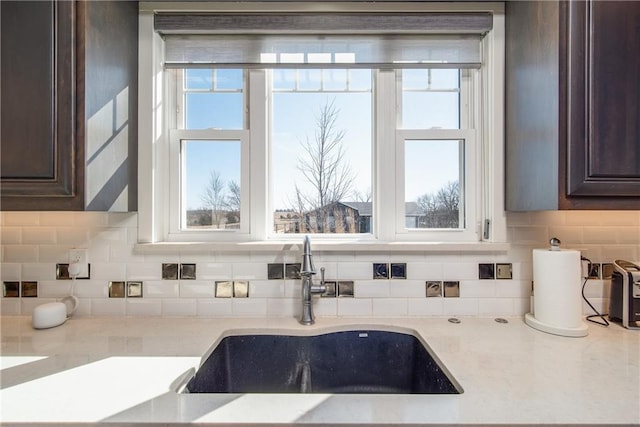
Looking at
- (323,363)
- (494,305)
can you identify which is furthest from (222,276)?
(494,305)

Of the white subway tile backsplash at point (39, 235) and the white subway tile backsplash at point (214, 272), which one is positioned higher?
the white subway tile backsplash at point (39, 235)

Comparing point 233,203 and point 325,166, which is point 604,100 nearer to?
point 325,166

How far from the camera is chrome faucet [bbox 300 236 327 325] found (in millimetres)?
1147

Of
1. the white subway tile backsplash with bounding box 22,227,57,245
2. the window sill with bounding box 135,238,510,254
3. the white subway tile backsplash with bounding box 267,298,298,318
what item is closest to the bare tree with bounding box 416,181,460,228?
the window sill with bounding box 135,238,510,254

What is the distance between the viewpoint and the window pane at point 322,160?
138 cm

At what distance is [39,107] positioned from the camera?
0.97 metres

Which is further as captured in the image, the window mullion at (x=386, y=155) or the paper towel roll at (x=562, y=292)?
the window mullion at (x=386, y=155)

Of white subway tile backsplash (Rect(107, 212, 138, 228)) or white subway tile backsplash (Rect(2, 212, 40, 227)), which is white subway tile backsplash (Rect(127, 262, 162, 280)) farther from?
white subway tile backsplash (Rect(2, 212, 40, 227))

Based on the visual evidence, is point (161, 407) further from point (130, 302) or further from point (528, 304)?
point (528, 304)

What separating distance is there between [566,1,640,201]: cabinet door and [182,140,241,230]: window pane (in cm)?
124

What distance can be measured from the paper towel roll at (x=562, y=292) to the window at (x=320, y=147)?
268 mm

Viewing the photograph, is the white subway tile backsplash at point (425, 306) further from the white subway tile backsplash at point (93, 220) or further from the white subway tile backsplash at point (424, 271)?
the white subway tile backsplash at point (93, 220)

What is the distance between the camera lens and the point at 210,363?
981 mm

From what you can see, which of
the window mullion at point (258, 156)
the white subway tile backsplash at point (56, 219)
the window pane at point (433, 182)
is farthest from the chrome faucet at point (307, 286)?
the white subway tile backsplash at point (56, 219)
